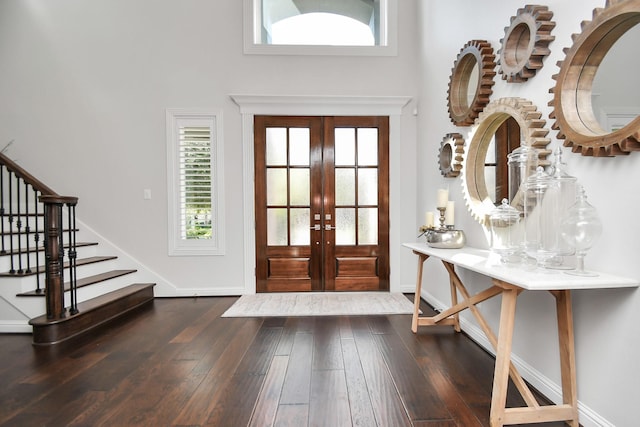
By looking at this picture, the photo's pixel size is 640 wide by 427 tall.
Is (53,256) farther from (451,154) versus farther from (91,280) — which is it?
(451,154)

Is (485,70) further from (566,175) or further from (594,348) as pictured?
(594,348)

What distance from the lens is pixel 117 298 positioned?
3.45 metres

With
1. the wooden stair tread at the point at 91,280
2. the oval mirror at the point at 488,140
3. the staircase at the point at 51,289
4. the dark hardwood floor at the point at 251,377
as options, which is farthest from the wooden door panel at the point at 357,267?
the wooden stair tread at the point at 91,280

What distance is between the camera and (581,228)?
154 centimetres

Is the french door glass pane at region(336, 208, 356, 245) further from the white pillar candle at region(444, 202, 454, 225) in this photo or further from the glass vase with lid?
the glass vase with lid

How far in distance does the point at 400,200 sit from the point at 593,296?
2.80 m

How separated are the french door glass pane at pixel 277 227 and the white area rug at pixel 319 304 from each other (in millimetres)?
662

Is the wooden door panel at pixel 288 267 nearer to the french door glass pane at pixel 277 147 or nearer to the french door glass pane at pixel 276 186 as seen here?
the french door glass pane at pixel 276 186

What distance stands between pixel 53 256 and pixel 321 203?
2739 millimetres

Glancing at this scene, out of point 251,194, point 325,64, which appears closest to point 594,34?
point 325,64

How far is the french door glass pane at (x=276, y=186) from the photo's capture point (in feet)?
14.2

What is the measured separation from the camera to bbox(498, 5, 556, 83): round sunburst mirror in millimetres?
1897

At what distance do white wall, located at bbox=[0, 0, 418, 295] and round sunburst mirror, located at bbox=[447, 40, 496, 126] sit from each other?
7.31 feet

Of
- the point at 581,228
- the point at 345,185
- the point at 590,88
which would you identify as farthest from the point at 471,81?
the point at 345,185
